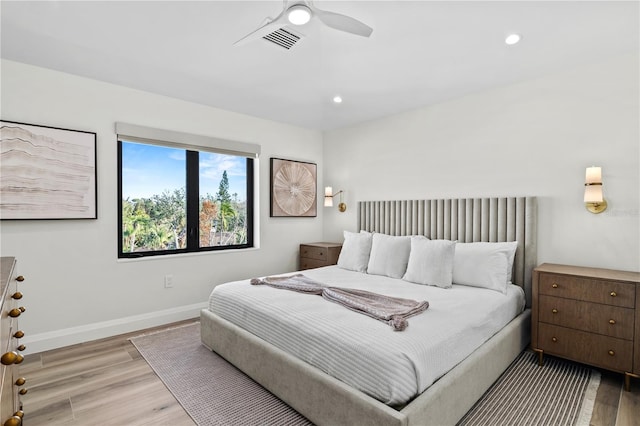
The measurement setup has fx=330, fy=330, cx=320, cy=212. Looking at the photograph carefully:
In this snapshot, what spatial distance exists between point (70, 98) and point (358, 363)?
131 inches

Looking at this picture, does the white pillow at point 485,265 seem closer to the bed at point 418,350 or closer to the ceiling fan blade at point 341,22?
the bed at point 418,350

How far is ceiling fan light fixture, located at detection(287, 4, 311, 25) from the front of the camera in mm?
1759

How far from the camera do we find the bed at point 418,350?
1.59 meters

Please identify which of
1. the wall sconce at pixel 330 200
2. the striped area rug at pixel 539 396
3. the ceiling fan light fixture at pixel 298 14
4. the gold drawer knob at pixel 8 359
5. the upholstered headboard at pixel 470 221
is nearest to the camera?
the gold drawer knob at pixel 8 359

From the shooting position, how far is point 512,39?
2389mm

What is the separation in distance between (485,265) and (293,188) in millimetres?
2711

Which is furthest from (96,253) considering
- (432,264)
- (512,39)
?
(512,39)

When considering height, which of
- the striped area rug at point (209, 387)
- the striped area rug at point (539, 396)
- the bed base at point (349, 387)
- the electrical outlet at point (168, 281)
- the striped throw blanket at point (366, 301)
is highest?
the striped throw blanket at point (366, 301)

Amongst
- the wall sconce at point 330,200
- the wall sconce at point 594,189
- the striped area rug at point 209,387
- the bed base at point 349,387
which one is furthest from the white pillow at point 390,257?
the striped area rug at point 209,387

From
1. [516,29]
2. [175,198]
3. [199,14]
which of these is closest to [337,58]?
[199,14]

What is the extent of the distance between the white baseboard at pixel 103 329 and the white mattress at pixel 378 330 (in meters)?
1.05

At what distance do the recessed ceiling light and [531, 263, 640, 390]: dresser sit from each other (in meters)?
1.76

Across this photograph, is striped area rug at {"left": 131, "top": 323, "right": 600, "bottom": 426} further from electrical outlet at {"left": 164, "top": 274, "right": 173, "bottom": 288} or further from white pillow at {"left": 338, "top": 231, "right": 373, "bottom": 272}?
white pillow at {"left": 338, "top": 231, "right": 373, "bottom": 272}

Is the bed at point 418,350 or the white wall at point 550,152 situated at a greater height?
the white wall at point 550,152
